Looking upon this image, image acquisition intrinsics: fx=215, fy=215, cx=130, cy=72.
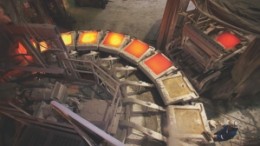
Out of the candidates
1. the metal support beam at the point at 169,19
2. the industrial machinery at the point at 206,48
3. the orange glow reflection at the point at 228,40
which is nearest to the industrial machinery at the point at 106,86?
the industrial machinery at the point at 206,48

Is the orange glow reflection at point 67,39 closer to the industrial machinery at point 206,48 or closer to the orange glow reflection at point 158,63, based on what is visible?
the orange glow reflection at point 158,63

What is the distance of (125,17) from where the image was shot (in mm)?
16203

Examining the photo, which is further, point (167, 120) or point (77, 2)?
point (77, 2)

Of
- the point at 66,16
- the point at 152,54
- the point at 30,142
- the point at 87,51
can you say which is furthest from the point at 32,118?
the point at 66,16

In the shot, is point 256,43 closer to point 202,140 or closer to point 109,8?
point 202,140

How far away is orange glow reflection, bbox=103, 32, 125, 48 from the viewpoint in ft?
39.6

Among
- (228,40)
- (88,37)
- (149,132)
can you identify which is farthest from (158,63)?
(88,37)

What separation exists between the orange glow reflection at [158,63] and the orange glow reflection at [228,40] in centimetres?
273

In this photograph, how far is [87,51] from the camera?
12.3m

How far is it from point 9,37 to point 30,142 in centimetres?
470

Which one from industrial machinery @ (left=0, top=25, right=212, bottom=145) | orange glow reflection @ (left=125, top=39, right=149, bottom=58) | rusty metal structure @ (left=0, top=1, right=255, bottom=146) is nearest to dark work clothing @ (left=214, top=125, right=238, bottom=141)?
rusty metal structure @ (left=0, top=1, right=255, bottom=146)

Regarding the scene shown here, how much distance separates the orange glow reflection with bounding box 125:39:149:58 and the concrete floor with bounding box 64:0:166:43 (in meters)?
2.75

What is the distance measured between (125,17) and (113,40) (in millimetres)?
4617

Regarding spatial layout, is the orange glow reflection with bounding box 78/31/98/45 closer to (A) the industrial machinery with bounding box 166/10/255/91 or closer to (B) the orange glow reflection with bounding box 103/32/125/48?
(B) the orange glow reflection with bounding box 103/32/125/48
